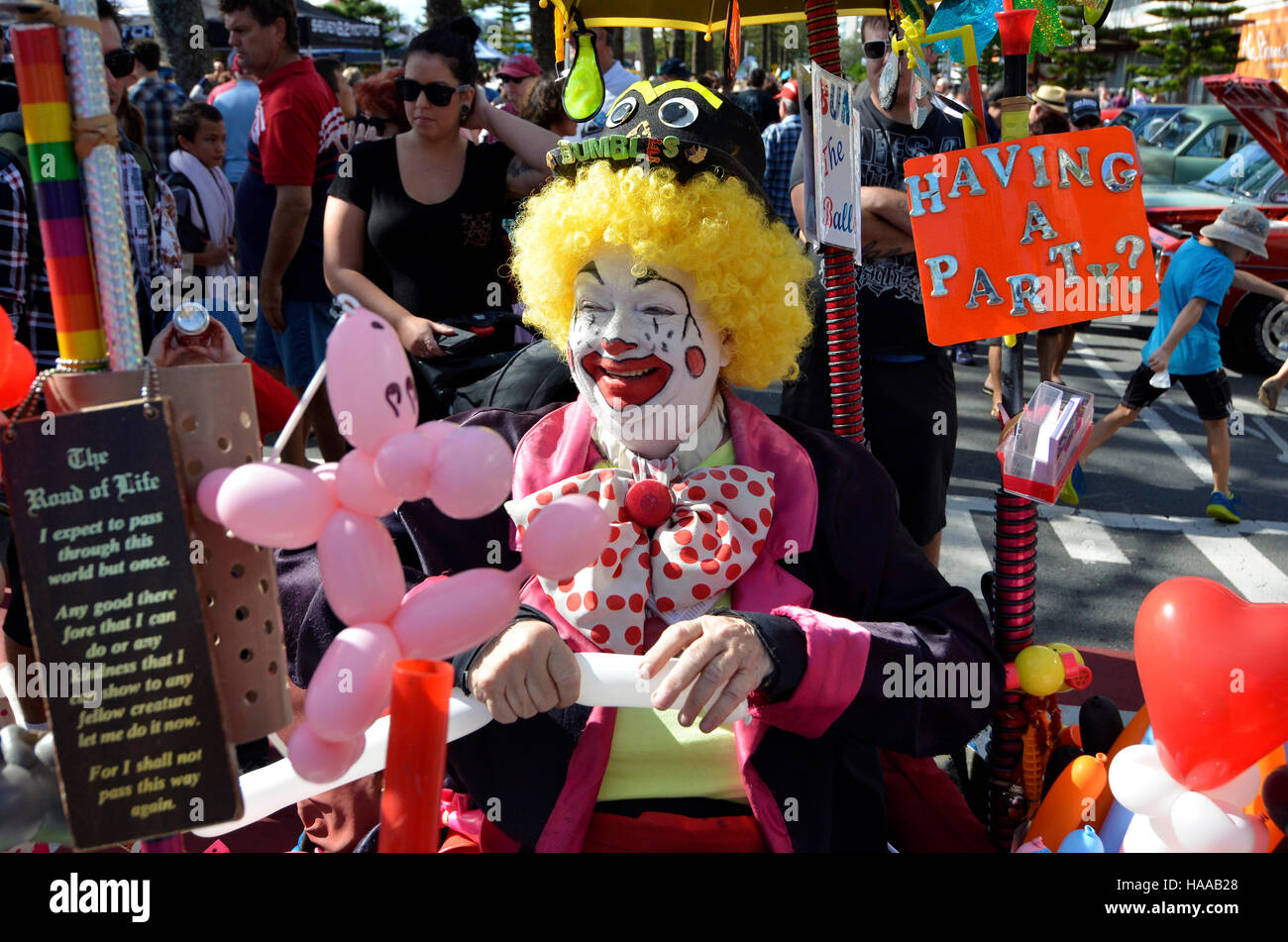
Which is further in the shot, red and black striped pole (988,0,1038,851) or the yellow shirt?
red and black striped pole (988,0,1038,851)

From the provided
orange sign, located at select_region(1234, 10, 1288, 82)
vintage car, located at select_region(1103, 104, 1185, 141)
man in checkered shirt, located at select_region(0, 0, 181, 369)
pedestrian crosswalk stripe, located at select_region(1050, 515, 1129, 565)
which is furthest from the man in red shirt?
orange sign, located at select_region(1234, 10, 1288, 82)

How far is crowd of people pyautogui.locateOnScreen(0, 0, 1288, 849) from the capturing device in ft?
5.98

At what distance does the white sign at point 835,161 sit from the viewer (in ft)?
6.42

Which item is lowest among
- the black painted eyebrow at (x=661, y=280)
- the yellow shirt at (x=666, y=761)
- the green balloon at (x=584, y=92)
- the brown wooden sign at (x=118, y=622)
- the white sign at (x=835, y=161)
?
the yellow shirt at (x=666, y=761)

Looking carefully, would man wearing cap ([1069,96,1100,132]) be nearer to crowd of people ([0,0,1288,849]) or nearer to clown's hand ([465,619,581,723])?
crowd of people ([0,0,1288,849])

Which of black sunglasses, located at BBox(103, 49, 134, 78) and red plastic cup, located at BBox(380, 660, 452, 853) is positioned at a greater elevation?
black sunglasses, located at BBox(103, 49, 134, 78)

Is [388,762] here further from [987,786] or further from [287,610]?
[987,786]

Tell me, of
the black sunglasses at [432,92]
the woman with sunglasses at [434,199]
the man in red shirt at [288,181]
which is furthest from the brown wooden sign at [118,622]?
the man in red shirt at [288,181]

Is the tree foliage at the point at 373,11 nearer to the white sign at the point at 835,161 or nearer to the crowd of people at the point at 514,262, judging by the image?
the crowd of people at the point at 514,262

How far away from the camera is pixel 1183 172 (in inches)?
506

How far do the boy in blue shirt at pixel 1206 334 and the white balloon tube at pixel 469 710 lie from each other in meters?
4.27

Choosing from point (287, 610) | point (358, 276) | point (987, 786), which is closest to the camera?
point (287, 610)

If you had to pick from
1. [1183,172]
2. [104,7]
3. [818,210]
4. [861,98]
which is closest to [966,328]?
[818,210]
